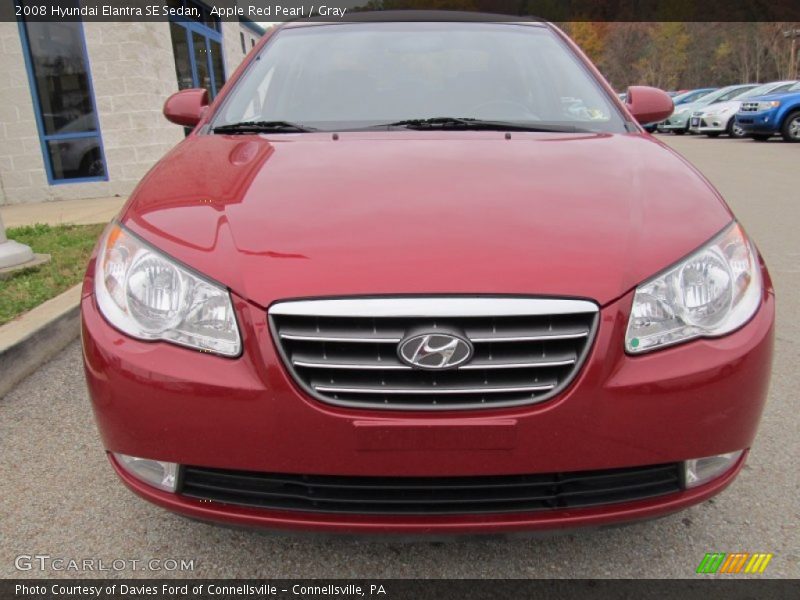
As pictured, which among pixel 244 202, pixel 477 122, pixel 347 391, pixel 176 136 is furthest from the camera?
pixel 176 136

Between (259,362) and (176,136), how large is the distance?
27.6ft

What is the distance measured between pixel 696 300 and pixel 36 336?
9.75 ft

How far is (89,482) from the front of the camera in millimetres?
2201

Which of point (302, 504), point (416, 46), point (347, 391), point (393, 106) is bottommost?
point (302, 504)

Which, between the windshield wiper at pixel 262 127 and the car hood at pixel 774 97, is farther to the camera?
the car hood at pixel 774 97

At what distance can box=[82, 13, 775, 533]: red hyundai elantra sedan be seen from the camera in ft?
4.57

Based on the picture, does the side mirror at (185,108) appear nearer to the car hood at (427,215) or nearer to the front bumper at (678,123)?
the car hood at (427,215)

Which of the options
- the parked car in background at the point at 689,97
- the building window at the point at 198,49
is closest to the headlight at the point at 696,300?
the building window at the point at 198,49

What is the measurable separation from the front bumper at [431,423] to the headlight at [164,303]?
0.12 feet

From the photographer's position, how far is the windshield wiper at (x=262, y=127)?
2334 mm

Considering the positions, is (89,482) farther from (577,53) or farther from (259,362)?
(577,53)

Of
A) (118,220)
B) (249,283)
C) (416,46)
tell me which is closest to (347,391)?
(249,283)

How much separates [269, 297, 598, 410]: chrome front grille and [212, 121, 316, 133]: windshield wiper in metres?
1.12

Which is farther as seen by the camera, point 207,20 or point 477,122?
point 207,20
